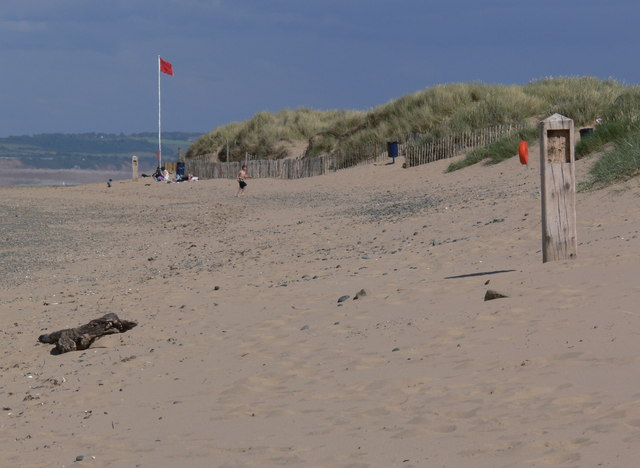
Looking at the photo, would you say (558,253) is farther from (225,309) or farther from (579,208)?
(579,208)

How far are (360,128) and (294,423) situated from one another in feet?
123

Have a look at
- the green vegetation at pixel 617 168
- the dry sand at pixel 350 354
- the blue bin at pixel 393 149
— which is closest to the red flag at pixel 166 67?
the blue bin at pixel 393 149

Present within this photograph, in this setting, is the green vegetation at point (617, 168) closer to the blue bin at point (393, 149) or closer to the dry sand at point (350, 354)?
the dry sand at point (350, 354)

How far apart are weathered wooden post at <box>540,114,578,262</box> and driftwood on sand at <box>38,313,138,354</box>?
164 inches

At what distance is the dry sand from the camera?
5461 mm

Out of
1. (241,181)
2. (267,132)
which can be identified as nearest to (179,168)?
(267,132)

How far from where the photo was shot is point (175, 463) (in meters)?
5.63

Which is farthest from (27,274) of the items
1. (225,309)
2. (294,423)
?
(294,423)

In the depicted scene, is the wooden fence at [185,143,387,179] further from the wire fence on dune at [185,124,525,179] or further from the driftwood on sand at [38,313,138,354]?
the driftwood on sand at [38,313,138,354]

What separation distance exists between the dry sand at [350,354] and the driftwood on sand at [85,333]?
123mm

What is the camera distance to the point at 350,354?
7.64 meters

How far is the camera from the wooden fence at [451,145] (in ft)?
101

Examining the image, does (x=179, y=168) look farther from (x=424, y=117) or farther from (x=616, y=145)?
(x=616, y=145)

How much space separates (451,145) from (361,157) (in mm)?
6553
